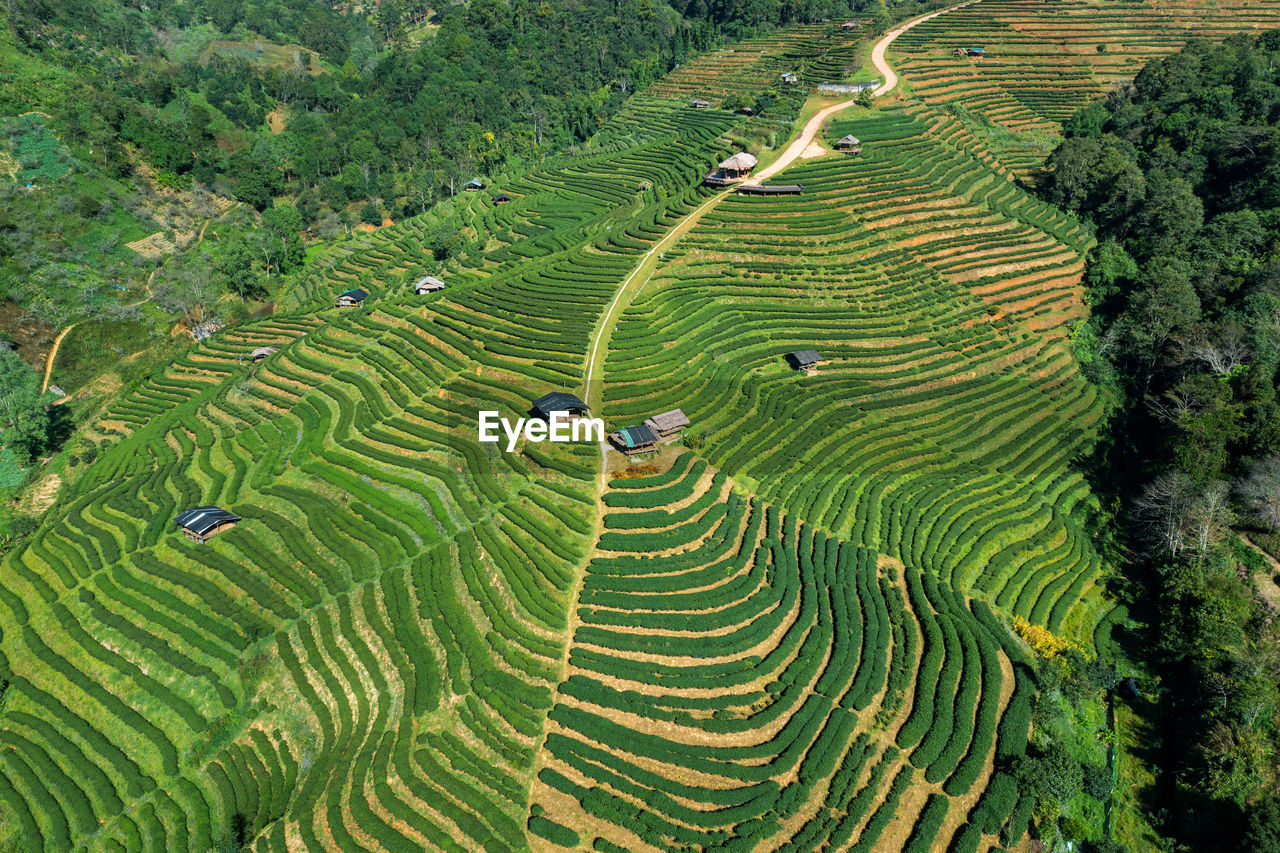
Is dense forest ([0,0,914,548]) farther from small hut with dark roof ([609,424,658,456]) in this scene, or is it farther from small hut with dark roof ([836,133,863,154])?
small hut with dark roof ([609,424,658,456])

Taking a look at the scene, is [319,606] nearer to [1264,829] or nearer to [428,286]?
[428,286]

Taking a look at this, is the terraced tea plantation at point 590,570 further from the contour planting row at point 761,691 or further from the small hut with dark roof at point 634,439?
the small hut with dark roof at point 634,439

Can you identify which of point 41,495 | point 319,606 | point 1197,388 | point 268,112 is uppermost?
point 268,112

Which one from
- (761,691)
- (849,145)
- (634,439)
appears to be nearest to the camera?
(761,691)

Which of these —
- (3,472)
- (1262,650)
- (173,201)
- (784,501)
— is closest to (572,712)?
(784,501)

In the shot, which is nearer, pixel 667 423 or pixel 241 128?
pixel 667 423

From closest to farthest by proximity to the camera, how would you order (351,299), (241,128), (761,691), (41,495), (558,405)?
(761,691)
(558,405)
(41,495)
(351,299)
(241,128)

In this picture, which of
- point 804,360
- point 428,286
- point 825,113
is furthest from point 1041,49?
point 428,286
